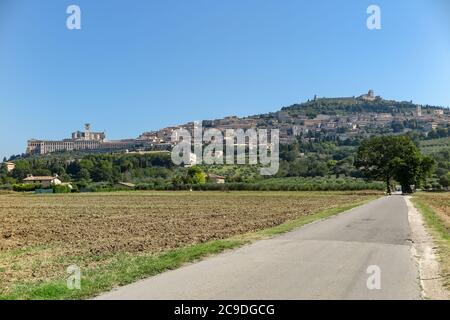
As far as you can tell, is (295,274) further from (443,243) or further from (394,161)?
(394,161)

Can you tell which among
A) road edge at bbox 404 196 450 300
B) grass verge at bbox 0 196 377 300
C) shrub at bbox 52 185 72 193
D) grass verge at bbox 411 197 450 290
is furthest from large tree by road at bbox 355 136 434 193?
grass verge at bbox 0 196 377 300

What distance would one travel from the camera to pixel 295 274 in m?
11.0

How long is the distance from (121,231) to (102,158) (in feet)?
537

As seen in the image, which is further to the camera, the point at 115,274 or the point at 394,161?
the point at 394,161

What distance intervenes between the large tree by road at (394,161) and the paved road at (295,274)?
75.3m

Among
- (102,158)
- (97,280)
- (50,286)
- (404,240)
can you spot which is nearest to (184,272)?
(97,280)

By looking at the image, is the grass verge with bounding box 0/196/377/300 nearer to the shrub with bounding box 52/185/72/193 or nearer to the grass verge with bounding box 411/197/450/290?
the grass verge with bounding box 411/197/450/290

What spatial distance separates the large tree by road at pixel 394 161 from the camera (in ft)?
293

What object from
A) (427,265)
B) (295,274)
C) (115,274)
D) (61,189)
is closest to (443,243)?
(427,265)

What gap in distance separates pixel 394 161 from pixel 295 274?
83.1 m

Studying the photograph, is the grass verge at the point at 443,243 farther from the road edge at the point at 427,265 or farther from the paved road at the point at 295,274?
the paved road at the point at 295,274

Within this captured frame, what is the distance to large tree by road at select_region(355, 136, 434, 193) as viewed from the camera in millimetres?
89250

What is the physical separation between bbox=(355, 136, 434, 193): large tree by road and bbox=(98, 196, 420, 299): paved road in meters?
75.3
